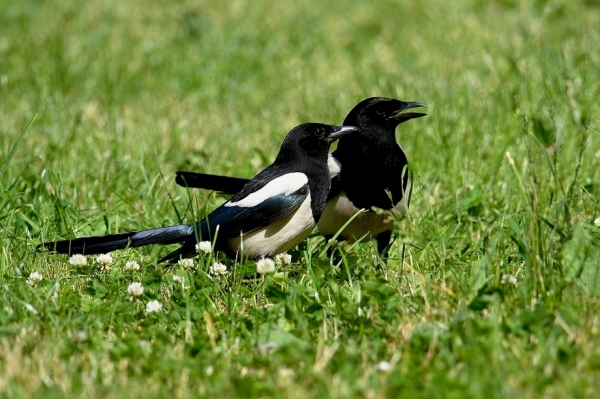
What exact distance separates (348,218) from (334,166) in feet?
0.97

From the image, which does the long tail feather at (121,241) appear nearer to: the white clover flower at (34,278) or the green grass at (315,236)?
the green grass at (315,236)

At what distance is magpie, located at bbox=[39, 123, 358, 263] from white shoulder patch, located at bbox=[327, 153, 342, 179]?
285mm

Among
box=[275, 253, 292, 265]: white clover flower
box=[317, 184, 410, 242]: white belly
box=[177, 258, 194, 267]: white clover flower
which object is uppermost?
box=[177, 258, 194, 267]: white clover flower

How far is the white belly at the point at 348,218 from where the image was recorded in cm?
438

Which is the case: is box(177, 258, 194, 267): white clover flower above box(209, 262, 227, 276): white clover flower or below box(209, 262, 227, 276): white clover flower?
above

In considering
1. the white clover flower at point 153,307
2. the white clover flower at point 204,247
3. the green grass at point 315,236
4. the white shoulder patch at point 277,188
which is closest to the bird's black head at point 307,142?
the white shoulder patch at point 277,188

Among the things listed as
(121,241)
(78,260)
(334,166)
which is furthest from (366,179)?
(78,260)

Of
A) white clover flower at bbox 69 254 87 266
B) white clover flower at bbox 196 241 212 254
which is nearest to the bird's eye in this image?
white clover flower at bbox 196 241 212 254

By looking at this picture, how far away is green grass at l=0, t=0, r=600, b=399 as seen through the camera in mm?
2709

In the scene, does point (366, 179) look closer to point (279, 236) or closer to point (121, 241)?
point (279, 236)

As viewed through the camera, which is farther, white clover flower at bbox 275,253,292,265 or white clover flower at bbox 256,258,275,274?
white clover flower at bbox 275,253,292,265

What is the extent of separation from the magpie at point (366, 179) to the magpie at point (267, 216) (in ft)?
0.91

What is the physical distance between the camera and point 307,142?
4215 mm

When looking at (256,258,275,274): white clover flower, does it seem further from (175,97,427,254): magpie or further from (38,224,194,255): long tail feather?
(175,97,427,254): magpie
